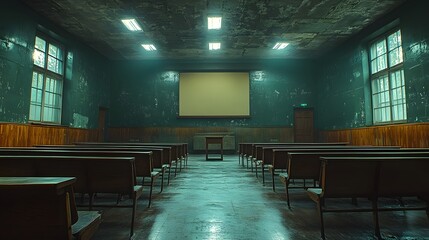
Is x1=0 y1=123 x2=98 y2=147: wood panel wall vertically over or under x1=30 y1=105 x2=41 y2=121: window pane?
under

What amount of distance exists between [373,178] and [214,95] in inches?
417

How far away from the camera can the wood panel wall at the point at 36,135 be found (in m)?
6.26

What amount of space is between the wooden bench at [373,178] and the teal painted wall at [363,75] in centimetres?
540

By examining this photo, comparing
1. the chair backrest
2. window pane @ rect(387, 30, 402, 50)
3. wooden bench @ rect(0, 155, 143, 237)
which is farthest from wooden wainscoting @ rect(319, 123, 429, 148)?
wooden bench @ rect(0, 155, 143, 237)

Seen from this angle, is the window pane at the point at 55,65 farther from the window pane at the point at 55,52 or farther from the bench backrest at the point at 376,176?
the bench backrest at the point at 376,176

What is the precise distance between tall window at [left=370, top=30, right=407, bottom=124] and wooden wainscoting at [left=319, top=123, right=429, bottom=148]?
43 centimetres

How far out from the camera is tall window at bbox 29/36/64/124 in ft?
25.8

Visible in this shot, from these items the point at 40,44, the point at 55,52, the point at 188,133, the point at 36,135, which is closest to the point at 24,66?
the point at 40,44

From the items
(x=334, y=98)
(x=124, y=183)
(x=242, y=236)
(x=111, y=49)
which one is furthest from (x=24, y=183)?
(x=334, y=98)

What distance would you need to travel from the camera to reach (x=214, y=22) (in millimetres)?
8188

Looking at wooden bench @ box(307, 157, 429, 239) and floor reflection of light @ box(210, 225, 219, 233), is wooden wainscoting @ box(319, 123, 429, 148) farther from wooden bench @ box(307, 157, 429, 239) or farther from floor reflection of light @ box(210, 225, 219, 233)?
floor reflection of light @ box(210, 225, 219, 233)

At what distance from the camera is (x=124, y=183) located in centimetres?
220

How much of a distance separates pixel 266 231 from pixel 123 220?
1292 mm

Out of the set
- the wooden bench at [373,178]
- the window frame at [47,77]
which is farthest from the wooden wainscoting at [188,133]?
the wooden bench at [373,178]
